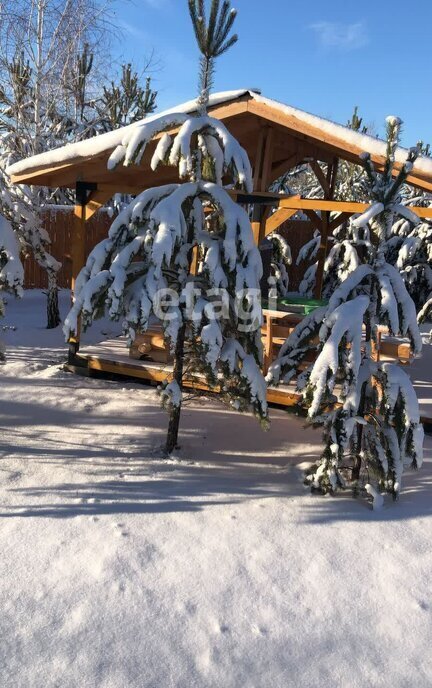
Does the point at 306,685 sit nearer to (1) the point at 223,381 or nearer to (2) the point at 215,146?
(1) the point at 223,381

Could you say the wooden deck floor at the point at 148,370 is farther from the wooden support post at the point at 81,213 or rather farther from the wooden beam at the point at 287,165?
the wooden beam at the point at 287,165

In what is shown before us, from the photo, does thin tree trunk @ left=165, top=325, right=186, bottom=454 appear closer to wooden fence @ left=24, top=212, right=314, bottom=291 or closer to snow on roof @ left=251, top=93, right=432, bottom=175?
snow on roof @ left=251, top=93, right=432, bottom=175

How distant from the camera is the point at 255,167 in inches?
322

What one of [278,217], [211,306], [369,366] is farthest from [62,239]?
[369,366]

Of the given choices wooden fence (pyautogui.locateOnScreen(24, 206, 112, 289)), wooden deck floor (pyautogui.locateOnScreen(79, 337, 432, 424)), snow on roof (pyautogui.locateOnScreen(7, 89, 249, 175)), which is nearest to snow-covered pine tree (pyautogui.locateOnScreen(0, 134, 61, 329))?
snow on roof (pyautogui.locateOnScreen(7, 89, 249, 175))

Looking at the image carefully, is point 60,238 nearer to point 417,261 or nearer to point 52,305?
point 52,305

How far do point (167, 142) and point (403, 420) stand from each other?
3350 millimetres

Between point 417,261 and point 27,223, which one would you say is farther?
point 417,261

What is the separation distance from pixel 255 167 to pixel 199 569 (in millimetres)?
6329

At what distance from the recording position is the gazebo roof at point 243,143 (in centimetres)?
633

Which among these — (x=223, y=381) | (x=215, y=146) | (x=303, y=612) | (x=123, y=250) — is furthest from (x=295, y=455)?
(x=215, y=146)

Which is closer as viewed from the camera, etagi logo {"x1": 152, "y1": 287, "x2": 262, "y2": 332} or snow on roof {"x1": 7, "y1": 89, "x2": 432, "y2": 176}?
etagi logo {"x1": 152, "y1": 287, "x2": 262, "y2": 332}

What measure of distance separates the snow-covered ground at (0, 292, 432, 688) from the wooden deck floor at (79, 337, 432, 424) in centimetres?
95

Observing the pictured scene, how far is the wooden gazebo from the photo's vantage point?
6555mm
